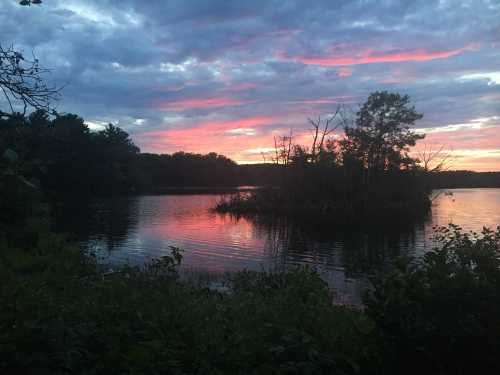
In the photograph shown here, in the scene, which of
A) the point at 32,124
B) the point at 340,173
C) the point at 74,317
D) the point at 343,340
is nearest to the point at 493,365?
the point at 343,340

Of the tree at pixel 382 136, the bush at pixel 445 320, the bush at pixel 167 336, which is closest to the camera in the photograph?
the bush at pixel 167 336

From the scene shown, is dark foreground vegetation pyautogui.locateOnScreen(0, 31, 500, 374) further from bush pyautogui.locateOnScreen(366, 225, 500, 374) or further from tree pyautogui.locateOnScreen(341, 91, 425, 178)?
tree pyautogui.locateOnScreen(341, 91, 425, 178)

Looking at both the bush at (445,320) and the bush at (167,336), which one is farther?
the bush at (445,320)

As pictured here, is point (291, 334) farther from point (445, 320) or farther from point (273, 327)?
point (445, 320)

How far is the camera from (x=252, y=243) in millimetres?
29875

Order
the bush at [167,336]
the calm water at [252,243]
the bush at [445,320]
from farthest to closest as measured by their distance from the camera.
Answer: the calm water at [252,243] < the bush at [445,320] < the bush at [167,336]

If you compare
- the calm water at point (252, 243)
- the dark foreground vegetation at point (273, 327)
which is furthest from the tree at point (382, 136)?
the dark foreground vegetation at point (273, 327)

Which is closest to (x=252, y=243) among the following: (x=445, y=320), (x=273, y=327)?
(x=273, y=327)

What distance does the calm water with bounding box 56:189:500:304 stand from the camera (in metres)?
21.5

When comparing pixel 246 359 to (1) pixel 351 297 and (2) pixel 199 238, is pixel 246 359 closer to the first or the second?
(1) pixel 351 297

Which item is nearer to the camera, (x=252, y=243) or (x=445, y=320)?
(x=445, y=320)

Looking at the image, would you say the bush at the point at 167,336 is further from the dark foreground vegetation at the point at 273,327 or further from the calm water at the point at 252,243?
the calm water at the point at 252,243

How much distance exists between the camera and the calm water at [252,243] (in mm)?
21516

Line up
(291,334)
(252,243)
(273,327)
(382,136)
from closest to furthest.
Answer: (291,334) < (273,327) < (252,243) < (382,136)
